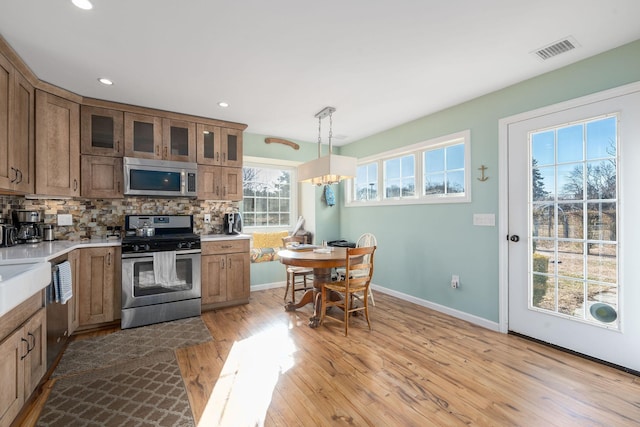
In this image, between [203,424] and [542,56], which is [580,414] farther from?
[542,56]

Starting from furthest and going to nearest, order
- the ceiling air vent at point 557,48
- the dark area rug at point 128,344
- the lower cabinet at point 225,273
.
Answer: the lower cabinet at point 225,273, the dark area rug at point 128,344, the ceiling air vent at point 557,48

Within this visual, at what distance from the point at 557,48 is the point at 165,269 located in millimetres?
4178

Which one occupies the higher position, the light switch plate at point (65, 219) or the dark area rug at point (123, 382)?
the light switch plate at point (65, 219)

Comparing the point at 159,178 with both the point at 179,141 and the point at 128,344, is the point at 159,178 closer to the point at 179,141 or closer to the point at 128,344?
the point at 179,141

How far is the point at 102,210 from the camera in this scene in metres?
3.49

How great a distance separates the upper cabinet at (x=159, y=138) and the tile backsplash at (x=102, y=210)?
59 centimetres

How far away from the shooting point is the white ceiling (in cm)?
181

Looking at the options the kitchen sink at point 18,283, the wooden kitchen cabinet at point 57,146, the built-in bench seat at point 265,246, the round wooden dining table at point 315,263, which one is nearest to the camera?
the kitchen sink at point 18,283

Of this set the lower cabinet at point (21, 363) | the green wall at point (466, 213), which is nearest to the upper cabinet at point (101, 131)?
the green wall at point (466, 213)

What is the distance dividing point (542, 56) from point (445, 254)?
2146 millimetres

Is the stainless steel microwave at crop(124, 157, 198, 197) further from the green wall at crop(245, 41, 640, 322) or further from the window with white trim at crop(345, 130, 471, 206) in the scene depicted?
the window with white trim at crop(345, 130, 471, 206)

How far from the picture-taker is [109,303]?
10.2 ft

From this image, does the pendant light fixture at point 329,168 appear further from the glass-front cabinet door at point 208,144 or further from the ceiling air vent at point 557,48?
the ceiling air vent at point 557,48

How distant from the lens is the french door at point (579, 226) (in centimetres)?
222
